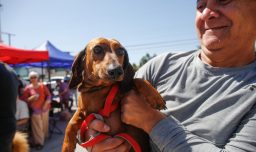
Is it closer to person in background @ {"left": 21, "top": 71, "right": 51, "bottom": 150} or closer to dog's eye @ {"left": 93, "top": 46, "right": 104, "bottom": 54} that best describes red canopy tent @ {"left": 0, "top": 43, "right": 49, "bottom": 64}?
person in background @ {"left": 21, "top": 71, "right": 51, "bottom": 150}

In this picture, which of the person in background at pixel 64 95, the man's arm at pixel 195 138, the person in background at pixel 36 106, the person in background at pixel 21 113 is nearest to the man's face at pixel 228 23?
the man's arm at pixel 195 138

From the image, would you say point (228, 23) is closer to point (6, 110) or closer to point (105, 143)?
point (105, 143)

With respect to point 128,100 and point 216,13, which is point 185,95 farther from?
point 216,13

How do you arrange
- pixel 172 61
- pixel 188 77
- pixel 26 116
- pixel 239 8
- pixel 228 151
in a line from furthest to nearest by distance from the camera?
pixel 26 116, pixel 172 61, pixel 188 77, pixel 239 8, pixel 228 151

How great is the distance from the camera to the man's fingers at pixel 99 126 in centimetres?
167

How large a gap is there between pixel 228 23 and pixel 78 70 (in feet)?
3.63

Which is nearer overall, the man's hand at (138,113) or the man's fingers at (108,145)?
the man's hand at (138,113)

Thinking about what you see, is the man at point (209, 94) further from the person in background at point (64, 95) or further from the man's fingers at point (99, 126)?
the person in background at point (64, 95)

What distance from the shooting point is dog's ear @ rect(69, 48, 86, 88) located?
2.07 meters

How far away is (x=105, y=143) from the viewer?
1.65 metres

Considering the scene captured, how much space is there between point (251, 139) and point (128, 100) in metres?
0.71

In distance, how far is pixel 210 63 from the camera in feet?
5.72

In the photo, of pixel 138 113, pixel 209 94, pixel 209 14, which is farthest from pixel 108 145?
pixel 209 14

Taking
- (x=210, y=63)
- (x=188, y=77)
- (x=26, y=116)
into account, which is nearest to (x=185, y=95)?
(x=188, y=77)
